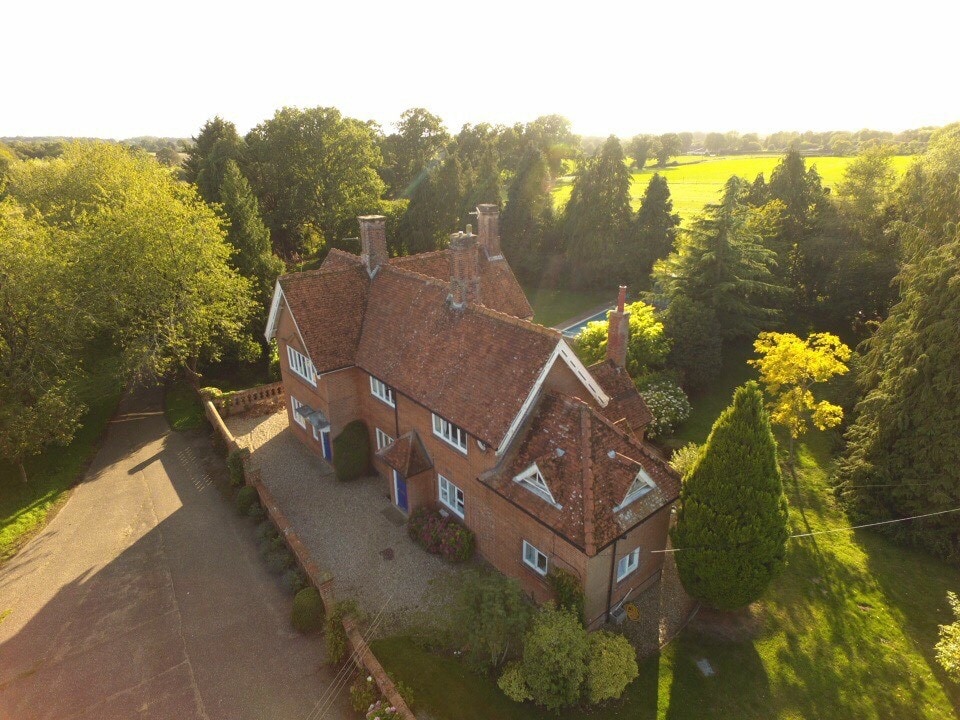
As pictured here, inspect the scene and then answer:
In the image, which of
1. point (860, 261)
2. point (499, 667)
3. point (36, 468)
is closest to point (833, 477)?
point (499, 667)

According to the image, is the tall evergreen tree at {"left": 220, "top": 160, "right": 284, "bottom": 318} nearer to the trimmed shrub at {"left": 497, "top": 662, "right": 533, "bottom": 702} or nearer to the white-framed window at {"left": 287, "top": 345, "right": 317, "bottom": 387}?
the white-framed window at {"left": 287, "top": 345, "right": 317, "bottom": 387}

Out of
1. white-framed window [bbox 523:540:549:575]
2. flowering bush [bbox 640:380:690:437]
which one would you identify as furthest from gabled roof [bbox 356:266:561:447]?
flowering bush [bbox 640:380:690:437]

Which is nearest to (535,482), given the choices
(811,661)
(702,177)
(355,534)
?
(355,534)

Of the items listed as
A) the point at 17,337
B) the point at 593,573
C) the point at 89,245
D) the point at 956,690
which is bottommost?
the point at 956,690

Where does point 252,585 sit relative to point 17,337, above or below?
below

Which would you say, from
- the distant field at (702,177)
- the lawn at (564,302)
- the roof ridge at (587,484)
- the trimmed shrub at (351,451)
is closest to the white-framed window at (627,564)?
the roof ridge at (587,484)

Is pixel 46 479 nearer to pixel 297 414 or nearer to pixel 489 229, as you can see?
pixel 297 414

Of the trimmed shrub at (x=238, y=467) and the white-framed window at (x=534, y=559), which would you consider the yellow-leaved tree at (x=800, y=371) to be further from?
the trimmed shrub at (x=238, y=467)

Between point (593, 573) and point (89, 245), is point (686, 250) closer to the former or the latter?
point (593, 573)
